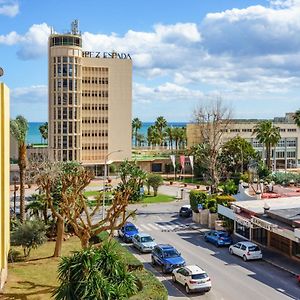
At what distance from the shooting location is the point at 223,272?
3381 cm

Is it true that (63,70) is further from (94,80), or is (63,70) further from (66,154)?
(66,154)

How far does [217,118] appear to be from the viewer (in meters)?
68.8

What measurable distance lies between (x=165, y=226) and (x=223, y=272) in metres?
17.8

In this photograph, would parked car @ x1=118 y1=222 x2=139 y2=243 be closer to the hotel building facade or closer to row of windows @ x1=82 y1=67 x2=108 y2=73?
the hotel building facade

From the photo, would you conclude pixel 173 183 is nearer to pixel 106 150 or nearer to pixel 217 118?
pixel 106 150

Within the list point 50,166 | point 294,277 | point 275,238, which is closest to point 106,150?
point 50,166

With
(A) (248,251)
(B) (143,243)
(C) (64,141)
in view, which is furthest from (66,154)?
(A) (248,251)

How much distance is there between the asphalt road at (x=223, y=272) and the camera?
96.1 ft

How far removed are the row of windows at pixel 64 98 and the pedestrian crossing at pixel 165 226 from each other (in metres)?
44.7

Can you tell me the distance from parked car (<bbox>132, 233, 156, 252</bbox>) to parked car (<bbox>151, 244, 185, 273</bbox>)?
3371 millimetres

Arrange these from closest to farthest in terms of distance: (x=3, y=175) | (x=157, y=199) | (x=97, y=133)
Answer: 1. (x=3, y=175)
2. (x=157, y=199)
3. (x=97, y=133)

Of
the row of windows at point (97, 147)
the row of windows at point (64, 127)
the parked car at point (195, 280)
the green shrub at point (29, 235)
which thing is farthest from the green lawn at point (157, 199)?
the parked car at point (195, 280)

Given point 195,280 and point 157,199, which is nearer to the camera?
point 195,280

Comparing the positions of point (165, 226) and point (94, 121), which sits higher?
point (94, 121)
